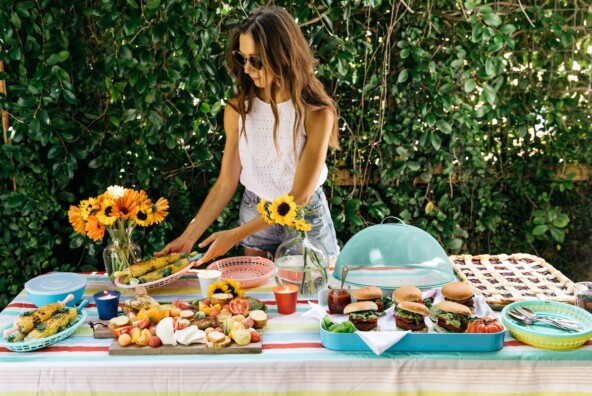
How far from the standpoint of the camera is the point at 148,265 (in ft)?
5.75

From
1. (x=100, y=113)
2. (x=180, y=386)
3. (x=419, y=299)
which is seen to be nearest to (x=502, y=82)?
(x=419, y=299)

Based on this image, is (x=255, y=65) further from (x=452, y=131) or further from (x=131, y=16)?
(x=452, y=131)

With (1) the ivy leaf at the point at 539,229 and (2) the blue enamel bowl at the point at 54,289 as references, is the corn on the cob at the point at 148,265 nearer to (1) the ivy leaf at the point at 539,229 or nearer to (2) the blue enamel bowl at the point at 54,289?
(2) the blue enamel bowl at the point at 54,289

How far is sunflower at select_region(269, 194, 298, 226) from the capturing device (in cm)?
154

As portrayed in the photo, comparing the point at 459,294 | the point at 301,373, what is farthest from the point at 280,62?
the point at 301,373

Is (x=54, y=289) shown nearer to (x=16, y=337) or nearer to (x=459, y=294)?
(x=16, y=337)

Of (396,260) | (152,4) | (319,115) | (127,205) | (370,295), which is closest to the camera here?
(370,295)

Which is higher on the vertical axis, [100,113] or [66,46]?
[66,46]

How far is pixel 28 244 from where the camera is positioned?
2643mm

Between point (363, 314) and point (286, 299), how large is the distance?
23cm

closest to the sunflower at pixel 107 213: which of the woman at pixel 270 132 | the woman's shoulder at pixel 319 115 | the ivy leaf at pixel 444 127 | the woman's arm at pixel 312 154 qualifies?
the woman at pixel 270 132

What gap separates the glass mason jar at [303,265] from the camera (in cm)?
166

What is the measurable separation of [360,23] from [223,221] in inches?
A: 45.7

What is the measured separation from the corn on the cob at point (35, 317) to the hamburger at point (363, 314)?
0.74 meters
